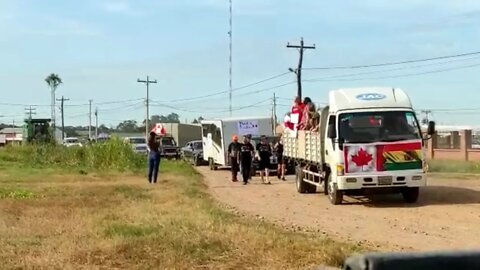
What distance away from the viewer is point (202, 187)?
83.9ft

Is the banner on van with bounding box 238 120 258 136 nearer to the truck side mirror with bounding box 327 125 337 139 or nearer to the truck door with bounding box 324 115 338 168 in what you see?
the truck door with bounding box 324 115 338 168

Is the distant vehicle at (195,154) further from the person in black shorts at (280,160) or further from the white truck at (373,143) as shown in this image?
the white truck at (373,143)

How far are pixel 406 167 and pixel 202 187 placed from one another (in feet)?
30.3

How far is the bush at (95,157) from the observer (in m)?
37.1

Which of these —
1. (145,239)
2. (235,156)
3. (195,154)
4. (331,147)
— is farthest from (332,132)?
(195,154)

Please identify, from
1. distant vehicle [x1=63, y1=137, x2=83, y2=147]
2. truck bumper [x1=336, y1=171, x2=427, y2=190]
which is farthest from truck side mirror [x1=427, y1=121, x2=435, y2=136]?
distant vehicle [x1=63, y1=137, x2=83, y2=147]

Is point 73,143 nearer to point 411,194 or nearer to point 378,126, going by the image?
point 411,194

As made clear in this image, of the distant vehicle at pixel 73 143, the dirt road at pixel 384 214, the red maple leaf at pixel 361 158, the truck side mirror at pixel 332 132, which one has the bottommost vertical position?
the dirt road at pixel 384 214

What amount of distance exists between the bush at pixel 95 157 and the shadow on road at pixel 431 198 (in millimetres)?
17729

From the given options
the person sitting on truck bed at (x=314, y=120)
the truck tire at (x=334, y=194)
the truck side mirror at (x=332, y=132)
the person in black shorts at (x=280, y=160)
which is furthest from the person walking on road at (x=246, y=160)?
the truck side mirror at (x=332, y=132)

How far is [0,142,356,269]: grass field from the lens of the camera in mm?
9414

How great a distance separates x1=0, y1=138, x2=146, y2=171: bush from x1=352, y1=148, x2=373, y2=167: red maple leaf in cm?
1965

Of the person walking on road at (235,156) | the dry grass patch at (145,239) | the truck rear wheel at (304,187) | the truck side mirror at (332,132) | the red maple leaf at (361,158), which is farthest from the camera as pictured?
the person walking on road at (235,156)

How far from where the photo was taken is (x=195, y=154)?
47500 millimetres
